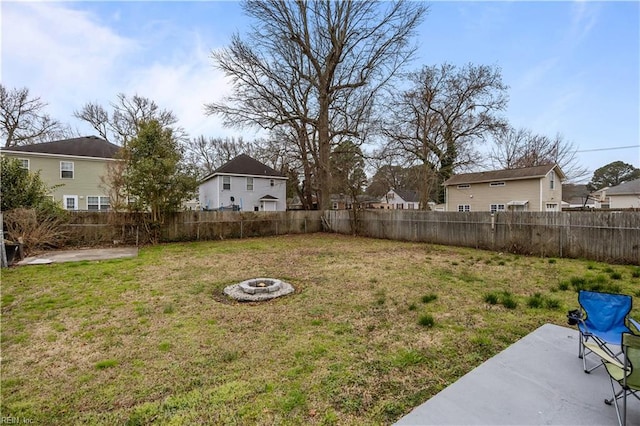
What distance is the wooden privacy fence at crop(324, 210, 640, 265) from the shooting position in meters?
7.87

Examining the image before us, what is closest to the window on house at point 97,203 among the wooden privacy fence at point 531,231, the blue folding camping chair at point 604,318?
the wooden privacy fence at point 531,231

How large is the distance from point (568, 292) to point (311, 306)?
4.60 m

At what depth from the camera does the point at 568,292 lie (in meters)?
5.05

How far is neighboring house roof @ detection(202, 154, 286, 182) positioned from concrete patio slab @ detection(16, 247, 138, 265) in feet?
42.4

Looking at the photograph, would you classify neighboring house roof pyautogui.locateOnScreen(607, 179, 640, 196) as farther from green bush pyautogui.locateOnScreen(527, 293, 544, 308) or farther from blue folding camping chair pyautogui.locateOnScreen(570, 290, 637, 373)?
blue folding camping chair pyautogui.locateOnScreen(570, 290, 637, 373)

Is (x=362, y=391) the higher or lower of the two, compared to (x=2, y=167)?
lower

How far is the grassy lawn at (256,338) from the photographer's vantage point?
222 centimetres

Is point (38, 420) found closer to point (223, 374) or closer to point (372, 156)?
point (223, 374)

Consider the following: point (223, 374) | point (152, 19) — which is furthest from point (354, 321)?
point (152, 19)

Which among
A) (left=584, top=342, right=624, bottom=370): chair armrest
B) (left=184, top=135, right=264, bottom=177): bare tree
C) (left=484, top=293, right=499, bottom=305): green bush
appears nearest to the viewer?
(left=584, top=342, right=624, bottom=370): chair armrest

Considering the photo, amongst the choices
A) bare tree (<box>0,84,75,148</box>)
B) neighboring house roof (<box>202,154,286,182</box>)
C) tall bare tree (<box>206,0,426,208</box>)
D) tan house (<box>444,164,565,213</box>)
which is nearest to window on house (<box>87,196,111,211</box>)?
neighboring house roof (<box>202,154,286,182</box>)

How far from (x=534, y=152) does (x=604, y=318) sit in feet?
95.9

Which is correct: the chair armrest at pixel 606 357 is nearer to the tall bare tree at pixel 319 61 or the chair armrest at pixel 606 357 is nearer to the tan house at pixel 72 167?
the tall bare tree at pixel 319 61

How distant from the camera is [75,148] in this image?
1777 centimetres
